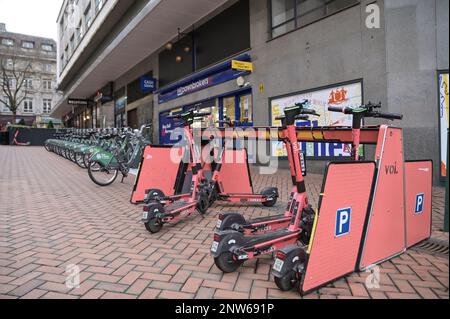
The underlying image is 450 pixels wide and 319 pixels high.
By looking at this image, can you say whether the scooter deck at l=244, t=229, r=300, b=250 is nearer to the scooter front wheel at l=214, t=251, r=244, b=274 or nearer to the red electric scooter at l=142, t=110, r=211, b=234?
the scooter front wheel at l=214, t=251, r=244, b=274

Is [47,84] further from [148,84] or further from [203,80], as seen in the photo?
[203,80]

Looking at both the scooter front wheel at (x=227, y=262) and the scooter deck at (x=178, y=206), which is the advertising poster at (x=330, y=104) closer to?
the scooter deck at (x=178, y=206)

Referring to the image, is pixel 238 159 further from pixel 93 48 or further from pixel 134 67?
pixel 93 48

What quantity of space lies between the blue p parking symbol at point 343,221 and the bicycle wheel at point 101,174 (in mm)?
6431

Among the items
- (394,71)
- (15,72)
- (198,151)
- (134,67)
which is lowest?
(198,151)

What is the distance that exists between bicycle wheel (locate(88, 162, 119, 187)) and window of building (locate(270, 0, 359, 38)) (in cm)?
650

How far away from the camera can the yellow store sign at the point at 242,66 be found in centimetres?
1088

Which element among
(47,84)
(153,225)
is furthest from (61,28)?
(153,225)

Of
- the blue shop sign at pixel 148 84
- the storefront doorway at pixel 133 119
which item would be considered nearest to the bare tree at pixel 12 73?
the storefront doorway at pixel 133 119

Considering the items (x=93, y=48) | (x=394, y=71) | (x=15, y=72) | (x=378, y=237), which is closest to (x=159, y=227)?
(x=378, y=237)

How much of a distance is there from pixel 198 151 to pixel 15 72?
163ft

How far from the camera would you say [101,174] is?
7895 millimetres

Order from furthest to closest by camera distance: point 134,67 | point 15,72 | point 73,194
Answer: point 15,72
point 134,67
point 73,194

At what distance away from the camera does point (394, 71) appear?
23.4ft
